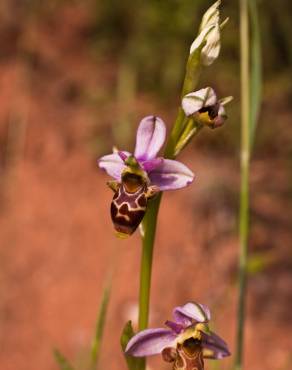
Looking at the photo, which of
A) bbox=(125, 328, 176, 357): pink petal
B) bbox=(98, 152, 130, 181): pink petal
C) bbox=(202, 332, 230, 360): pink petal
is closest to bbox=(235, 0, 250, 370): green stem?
bbox=(202, 332, 230, 360): pink petal

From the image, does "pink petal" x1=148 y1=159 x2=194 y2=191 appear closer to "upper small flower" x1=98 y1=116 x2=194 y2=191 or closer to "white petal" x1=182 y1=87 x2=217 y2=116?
"upper small flower" x1=98 y1=116 x2=194 y2=191

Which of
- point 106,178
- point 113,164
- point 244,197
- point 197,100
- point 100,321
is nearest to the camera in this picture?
point 197,100

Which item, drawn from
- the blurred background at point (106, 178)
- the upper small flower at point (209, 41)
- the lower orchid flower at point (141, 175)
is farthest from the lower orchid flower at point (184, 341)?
the blurred background at point (106, 178)

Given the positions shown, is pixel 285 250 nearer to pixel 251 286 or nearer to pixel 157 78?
pixel 251 286

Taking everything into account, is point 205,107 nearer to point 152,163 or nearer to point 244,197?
point 152,163

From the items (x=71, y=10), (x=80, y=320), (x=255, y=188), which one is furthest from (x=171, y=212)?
(x=71, y=10)

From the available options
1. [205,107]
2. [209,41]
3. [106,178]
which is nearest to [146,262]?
[205,107]

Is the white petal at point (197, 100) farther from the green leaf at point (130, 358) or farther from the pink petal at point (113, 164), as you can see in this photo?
the green leaf at point (130, 358)
